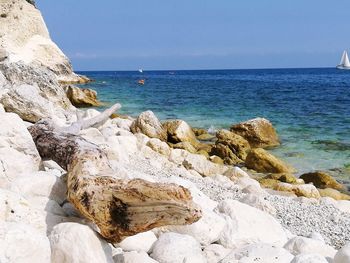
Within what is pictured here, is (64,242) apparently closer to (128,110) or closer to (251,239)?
(251,239)

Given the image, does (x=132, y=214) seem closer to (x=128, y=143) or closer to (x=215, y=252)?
(x=215, y=252)

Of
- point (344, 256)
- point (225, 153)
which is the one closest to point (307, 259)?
point (344, 256)

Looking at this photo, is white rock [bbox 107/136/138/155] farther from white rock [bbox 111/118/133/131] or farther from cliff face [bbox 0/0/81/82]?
cliff face [bbox 0/0/81/82]

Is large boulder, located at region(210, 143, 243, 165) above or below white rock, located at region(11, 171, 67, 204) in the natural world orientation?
below

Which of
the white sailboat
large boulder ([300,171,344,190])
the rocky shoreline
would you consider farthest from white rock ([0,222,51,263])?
the white sailboat

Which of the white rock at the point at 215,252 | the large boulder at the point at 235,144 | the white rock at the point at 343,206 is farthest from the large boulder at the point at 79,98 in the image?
the white rock at the point at 215,252

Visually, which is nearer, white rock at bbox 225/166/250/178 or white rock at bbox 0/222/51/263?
white rock at bbox 0/222/51/263

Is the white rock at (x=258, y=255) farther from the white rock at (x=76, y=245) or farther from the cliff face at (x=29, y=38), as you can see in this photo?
the cliff face at (x=29, y=38)

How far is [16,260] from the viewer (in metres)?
3.45

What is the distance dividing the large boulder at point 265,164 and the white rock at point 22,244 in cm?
983

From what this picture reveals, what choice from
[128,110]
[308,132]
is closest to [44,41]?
[128,110]

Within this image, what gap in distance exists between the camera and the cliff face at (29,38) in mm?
52906

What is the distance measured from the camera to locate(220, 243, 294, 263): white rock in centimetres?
468

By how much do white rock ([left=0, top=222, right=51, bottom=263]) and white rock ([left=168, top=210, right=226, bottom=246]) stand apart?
5.96 feet
